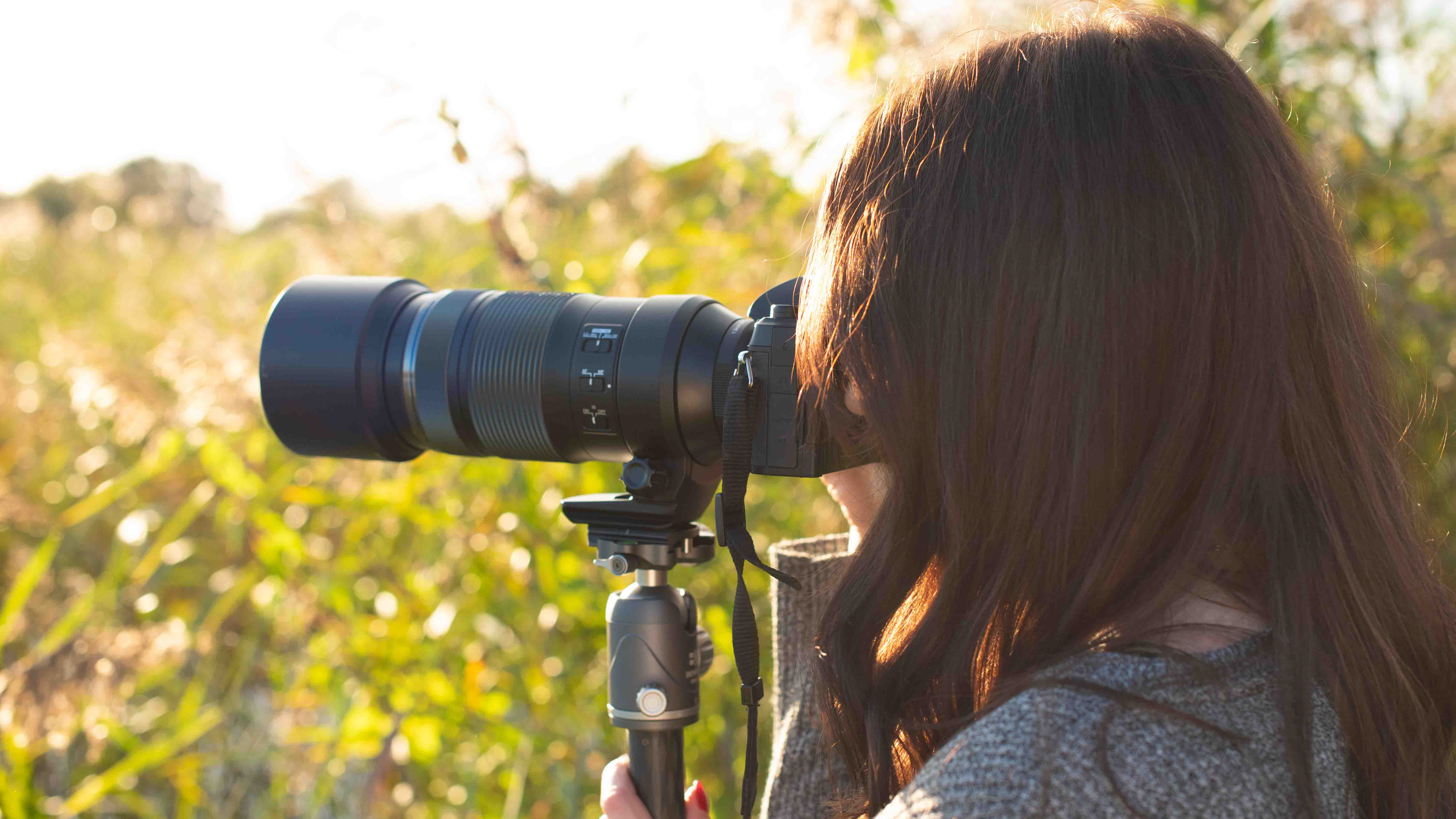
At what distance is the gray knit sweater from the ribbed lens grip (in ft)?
1.67

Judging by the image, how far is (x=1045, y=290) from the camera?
653 millimetres

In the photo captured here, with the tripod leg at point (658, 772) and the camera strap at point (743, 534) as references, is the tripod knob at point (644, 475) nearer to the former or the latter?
the camera strap at point (743, 534)

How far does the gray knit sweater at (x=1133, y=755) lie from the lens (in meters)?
0.56

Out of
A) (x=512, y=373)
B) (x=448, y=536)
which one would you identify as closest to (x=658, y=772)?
(x=512, y=373)

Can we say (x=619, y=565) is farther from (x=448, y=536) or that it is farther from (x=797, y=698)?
(x=448, y=536)

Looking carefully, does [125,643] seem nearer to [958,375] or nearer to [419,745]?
[419,745]

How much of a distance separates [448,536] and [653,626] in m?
0.78

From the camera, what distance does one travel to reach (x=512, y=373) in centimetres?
98

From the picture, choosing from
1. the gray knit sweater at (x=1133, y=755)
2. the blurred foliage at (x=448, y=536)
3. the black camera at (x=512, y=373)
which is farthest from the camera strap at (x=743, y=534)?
the blurred foliage at (x=448, y=536)

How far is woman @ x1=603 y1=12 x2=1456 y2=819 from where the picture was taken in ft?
2.06

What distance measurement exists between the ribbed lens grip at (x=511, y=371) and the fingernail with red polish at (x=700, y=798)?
351 millimetres

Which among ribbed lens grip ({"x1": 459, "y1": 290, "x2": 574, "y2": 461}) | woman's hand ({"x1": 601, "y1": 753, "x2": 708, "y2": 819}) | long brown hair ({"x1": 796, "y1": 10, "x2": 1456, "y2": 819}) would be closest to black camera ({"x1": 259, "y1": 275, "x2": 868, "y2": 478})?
ribbed lens grip ({"x1": 459, "y1": 290, "x2": 574, "y2": 461})

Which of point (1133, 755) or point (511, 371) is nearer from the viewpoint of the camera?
point (1133, 755)

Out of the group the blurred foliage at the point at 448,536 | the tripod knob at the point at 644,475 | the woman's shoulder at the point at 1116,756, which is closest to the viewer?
the woman's shoulder at the point at 1116,756
